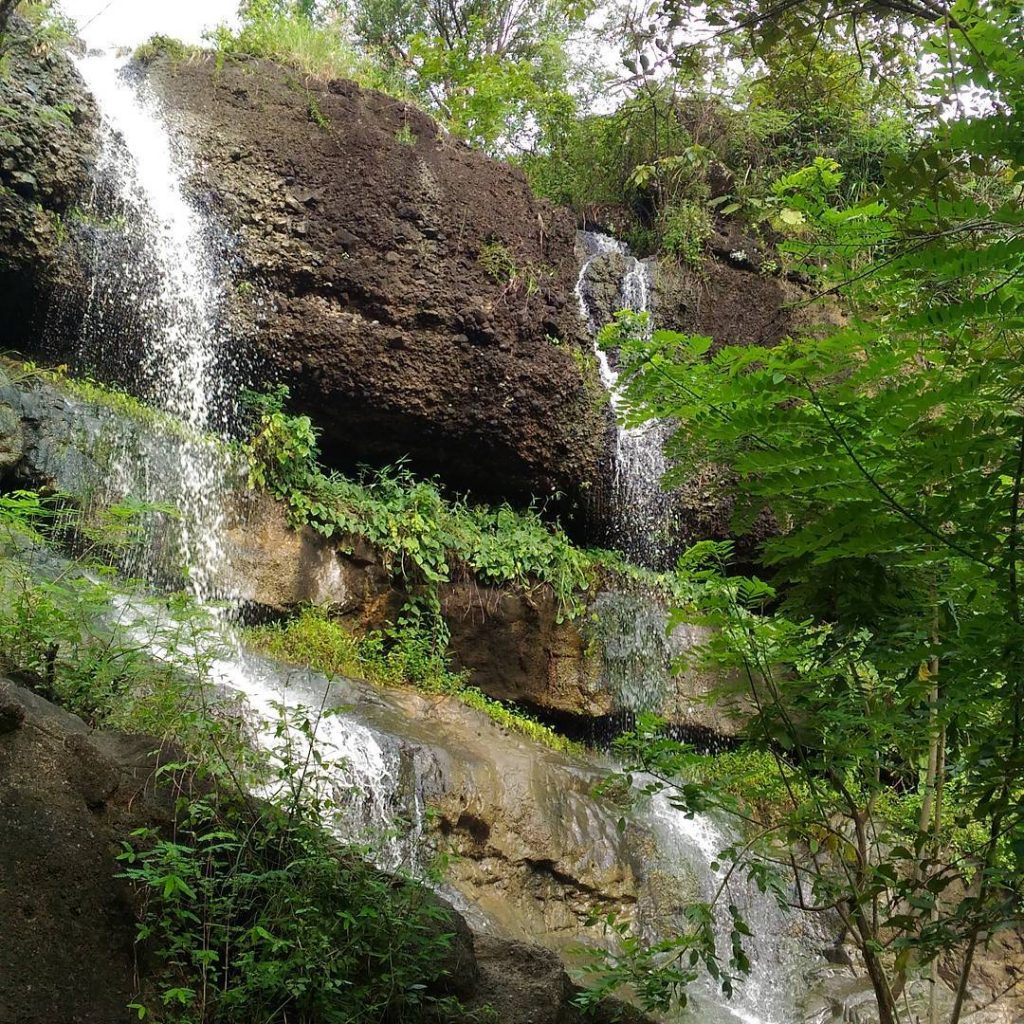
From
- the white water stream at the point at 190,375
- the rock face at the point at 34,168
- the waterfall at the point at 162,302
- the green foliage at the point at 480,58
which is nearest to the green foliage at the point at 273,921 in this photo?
the white water stream at the point at 190,375

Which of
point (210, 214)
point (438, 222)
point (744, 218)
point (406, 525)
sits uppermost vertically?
point (744, 218)

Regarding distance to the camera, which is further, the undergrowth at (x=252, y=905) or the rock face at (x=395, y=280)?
the rock face at (x=395, y=280)

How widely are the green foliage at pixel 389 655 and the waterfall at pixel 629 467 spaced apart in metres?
2.97

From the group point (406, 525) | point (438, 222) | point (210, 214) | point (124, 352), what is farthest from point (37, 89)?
point (406, 525)

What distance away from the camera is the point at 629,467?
37.3 feet

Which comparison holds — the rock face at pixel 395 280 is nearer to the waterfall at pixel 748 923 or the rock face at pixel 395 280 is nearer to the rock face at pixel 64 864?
the waterfall at pixel 748 923

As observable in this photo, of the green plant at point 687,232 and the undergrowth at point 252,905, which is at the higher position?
the green plant at point 687,232

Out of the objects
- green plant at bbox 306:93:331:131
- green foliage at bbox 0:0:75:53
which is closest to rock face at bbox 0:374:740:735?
green foliage at bbox 0:0:75:53

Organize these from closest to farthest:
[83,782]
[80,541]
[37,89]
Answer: [83,782] → [80,541] → [37,89]

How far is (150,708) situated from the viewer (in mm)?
3906

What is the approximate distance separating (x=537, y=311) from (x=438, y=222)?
153 centimetres

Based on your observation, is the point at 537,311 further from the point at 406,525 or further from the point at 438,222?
the point at 406,525

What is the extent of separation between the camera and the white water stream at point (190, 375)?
22.3 feet

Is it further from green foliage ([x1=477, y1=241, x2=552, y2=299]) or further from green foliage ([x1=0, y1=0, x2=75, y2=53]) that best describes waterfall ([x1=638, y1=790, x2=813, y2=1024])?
green foliage ([x1=0, y1=0, x2=75, y2=53])
